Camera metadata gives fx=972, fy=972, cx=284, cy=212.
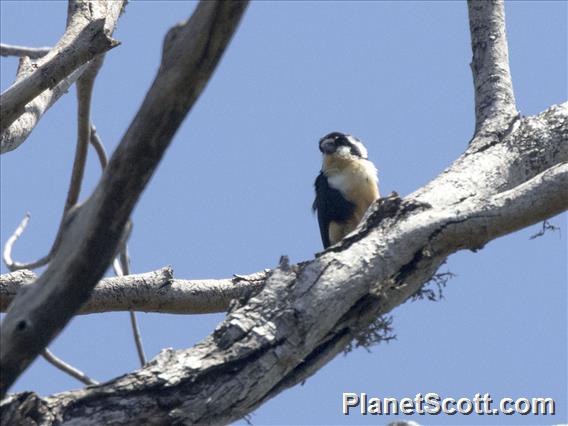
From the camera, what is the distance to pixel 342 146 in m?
7.37

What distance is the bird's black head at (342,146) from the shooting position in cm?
735

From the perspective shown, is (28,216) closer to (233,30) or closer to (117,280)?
(117,280)

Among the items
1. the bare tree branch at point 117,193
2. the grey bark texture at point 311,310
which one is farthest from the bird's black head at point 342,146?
the bare tree branch at point 117,193

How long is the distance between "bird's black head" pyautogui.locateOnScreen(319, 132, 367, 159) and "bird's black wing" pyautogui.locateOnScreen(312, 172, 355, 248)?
262mm

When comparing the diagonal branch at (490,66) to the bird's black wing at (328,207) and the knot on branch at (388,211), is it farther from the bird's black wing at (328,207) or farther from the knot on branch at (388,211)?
the bird's black wing at (328,207)

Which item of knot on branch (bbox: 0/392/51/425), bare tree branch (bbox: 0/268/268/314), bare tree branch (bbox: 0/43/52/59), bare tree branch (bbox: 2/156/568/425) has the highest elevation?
bare tree branch (bbox: 0/43/52/59)

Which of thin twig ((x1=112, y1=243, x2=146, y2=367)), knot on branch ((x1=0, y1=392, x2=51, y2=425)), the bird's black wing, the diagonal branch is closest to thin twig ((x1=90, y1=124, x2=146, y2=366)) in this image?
thin twig ((x1=112, y1=243, x2=146, y2=367))

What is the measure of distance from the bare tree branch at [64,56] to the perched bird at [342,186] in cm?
205

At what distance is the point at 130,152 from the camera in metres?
2.54

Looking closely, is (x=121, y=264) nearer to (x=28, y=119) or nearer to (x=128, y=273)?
(x=128, y=273)

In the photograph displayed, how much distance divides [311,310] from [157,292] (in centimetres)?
200

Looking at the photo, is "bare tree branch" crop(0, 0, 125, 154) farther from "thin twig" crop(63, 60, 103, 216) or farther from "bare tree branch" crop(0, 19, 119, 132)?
"thin twig" crop(63, 60, 103, 216)

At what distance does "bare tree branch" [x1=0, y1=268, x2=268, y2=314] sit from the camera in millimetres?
4801

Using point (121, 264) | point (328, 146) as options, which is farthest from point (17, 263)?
point (328, 146)
